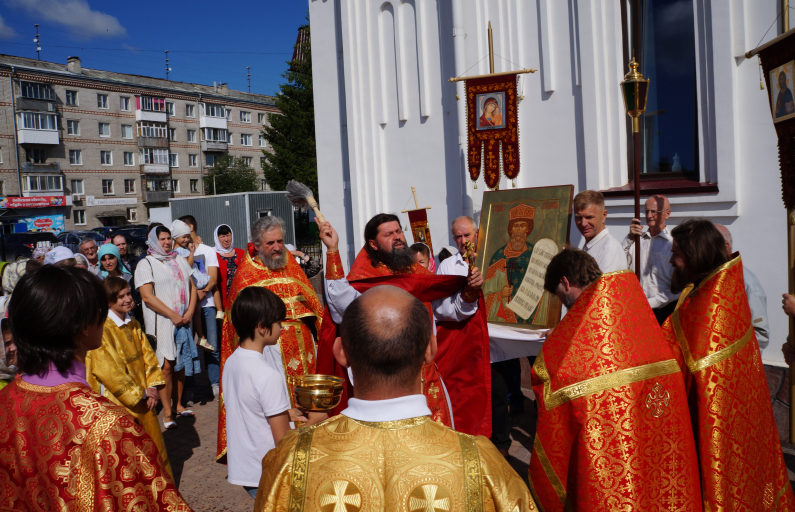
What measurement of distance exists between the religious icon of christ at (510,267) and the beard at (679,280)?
220 centimetres

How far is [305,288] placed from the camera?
5422mm

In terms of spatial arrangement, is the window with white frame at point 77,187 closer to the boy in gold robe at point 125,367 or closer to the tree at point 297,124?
the tree at point 297,124

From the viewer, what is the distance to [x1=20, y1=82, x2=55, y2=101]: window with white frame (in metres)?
45.6

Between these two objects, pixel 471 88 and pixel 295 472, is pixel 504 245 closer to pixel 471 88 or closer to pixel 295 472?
pixel 471 88

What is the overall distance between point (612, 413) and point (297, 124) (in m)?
31.1

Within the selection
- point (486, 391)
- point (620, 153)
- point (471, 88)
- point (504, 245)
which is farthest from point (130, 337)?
point (620, 153)

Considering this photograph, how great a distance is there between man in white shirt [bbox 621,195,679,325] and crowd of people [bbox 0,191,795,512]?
0.02m

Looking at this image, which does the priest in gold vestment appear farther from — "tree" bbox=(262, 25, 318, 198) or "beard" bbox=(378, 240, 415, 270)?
"tree" bbox=(262, 25, 318, 198)

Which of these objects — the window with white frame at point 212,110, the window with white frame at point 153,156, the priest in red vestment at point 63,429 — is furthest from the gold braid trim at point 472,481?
the window with white frame at point 212,110

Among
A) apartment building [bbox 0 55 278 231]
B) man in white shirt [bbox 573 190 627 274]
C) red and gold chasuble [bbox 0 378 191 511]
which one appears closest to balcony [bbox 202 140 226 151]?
apartment building [bbox 0 55 278 231]

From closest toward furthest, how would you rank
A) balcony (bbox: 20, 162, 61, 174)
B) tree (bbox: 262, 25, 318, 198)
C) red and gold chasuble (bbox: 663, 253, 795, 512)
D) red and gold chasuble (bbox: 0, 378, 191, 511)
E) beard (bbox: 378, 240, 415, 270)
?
red and gold chasuble (bbox: 0, 378, 191, 511), red and gold chasuble (bbox: 663, 253, 795, 512), beard (bbox: 378, 240, 415, 270), tree (bbox: 262, 25, 318, 198), balcony (bbox: 20, 162, 61, 174)

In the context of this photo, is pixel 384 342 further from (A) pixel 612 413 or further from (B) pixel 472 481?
(A) pixel 612 413

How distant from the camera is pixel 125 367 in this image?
4184 mm

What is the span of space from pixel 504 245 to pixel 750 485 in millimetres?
3203
